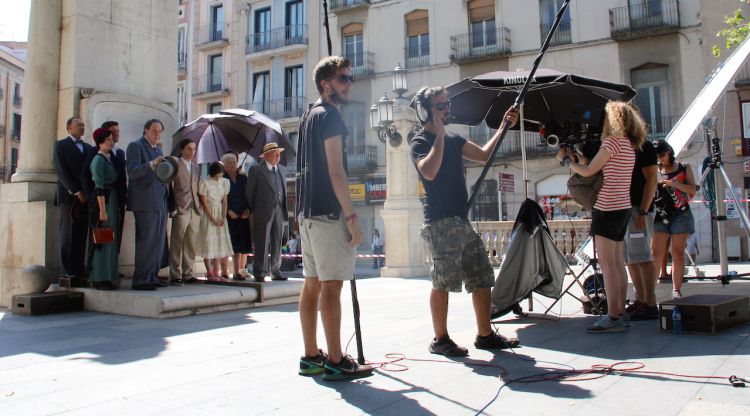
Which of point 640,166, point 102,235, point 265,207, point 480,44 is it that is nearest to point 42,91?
point 102,235

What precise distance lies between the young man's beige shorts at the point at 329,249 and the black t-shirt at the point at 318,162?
0.07m

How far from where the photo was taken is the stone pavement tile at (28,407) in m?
2.93

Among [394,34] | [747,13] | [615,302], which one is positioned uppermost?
[394,34]

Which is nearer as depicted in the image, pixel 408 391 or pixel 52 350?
pixel 408 391

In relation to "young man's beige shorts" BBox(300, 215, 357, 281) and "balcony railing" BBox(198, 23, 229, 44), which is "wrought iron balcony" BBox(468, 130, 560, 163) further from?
"young man's beige shorts" BBox(300, 215, 357, 281)

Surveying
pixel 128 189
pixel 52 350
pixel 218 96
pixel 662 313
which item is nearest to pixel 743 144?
pixel 662 313

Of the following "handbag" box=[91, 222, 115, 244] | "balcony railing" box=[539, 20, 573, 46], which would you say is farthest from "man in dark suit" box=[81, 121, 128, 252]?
"balcony railing" box=[539, 20, 573, 46]

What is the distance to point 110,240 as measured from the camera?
6.15 m

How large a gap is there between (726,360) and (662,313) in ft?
3.41

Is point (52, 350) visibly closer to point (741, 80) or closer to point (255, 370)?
point (255, 370)

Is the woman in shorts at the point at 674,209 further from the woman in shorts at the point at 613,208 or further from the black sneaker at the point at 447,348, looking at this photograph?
the black sneaker at the point at 447,348

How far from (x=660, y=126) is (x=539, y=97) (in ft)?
62.2

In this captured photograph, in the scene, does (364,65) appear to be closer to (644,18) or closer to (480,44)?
(480,44)

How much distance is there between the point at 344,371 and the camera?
3469 mm
